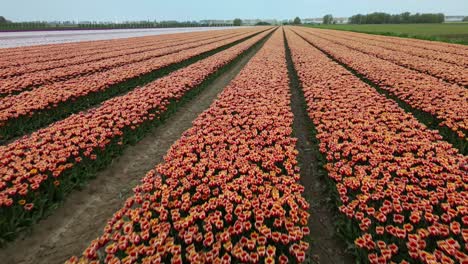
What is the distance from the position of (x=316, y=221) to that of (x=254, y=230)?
6.45 ft

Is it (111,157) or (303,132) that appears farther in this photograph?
(303,132)

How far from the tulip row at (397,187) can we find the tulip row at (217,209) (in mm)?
993

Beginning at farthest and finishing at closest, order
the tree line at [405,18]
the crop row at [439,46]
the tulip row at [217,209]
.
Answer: the tree line at [405,18]
the crop row at [439,46]
the tulip row at [217,209]

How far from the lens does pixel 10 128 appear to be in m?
10.2

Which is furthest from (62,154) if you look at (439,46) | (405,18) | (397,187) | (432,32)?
(405,18)

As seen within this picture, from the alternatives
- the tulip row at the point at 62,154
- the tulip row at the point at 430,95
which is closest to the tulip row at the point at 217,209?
the tulip row at the point at 62,154

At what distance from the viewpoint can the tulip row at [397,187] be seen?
4.04 m

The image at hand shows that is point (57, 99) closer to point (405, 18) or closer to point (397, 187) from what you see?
point (397, 187)

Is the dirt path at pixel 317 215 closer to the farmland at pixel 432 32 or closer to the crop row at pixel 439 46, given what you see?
the crop row at pixel 439 46

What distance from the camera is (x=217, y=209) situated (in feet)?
16.0

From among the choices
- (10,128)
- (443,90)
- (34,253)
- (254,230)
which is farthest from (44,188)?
(443,90)

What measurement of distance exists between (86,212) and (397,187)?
244 inches

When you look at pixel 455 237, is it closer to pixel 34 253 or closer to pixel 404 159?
pixel 404 159

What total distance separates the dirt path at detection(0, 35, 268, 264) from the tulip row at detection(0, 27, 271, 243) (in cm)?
25
